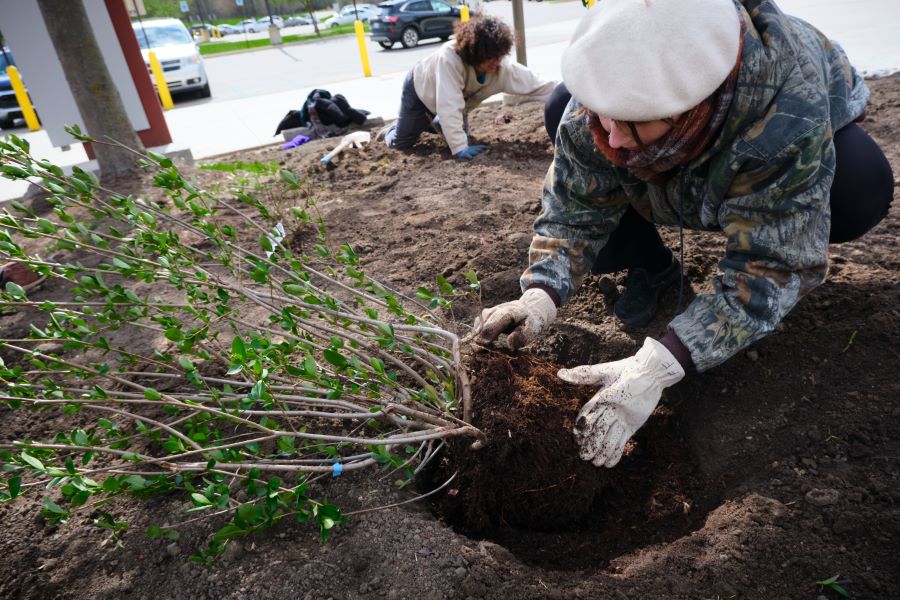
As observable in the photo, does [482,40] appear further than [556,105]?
Yes

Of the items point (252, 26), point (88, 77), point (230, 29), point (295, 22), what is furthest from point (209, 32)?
point (88, 77)

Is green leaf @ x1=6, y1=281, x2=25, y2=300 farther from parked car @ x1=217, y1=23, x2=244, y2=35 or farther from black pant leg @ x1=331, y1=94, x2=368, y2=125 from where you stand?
parked car @ x1=217, y1=23, x2=244, y2=35

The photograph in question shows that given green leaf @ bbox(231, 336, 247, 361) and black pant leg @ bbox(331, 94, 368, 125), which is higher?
green leaf @ bbox(231, 336, 247, 361)

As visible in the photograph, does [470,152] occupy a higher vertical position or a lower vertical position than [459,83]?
lower

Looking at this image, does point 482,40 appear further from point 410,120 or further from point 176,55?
point 176,55

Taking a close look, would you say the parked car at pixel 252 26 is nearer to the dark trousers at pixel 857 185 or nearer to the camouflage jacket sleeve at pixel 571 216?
the camouflage jacket sleeve at pixel 571 216

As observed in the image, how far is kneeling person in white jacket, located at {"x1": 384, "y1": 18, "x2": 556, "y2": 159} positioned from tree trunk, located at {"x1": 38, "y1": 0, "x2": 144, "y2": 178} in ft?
6.85

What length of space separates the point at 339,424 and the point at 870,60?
620 cm

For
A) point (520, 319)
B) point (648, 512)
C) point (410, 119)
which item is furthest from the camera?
point (410, 119)

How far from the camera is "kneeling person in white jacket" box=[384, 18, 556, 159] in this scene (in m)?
4.57

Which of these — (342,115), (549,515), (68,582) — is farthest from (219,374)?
(342,115)


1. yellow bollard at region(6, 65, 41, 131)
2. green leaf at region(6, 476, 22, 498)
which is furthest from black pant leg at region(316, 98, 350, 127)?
yellow bollard at region(6, 65, 41, 131)

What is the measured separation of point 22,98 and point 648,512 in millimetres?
10879

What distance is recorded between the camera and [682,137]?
4.75 ft
